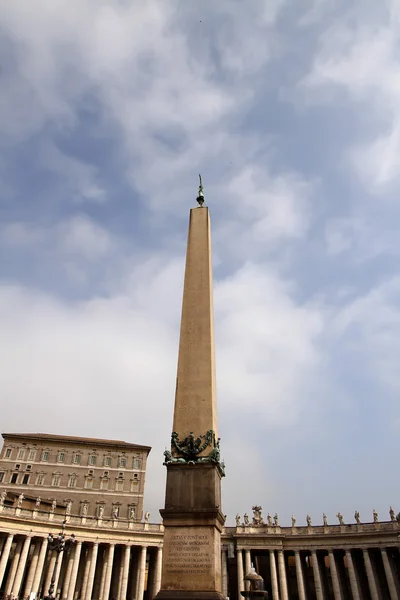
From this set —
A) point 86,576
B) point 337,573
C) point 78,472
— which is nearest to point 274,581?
point 337,573

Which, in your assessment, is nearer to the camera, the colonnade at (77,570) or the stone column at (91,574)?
the colonnade at (77,570)

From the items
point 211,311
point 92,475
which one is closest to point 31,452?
point 92,475

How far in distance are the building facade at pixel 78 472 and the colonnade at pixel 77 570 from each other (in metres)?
8.30

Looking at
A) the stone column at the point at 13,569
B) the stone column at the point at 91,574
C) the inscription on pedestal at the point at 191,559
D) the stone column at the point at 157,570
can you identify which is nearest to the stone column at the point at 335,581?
the stone column at the point at 157,570

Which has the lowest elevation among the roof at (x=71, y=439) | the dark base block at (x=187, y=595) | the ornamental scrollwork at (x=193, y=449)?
the dark base block at (x=187, y=595)

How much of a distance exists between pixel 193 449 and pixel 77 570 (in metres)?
42.2

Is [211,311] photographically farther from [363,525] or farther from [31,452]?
[31,452]

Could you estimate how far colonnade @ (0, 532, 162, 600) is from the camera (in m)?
38.9

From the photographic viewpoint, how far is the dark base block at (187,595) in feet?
26.7

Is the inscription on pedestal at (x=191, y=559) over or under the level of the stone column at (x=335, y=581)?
under

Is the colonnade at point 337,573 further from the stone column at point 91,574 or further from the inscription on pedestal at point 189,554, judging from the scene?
the inscription on pedestal at point 189,554

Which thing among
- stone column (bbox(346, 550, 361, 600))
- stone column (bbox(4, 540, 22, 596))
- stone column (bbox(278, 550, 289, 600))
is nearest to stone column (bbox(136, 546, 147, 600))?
stone column (bbox(4, 540, 22, 596))

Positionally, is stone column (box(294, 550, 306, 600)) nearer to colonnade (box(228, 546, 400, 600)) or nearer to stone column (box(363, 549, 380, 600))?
colonnade (box(228, 546, 400, 600))

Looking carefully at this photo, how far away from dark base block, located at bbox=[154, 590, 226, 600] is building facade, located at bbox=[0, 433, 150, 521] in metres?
51.2
